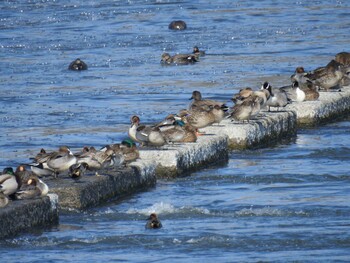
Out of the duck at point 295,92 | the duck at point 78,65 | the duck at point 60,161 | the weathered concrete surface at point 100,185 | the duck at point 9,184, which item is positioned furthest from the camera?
the duck at point 78,65

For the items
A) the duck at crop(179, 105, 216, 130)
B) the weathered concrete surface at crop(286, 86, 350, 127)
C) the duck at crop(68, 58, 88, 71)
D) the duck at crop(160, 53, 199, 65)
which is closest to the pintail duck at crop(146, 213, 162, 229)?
the duck at crop(179, 105, 216, 130)

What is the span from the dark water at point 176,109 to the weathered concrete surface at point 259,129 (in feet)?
0.72

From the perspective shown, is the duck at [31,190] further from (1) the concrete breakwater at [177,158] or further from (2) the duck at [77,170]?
(2) the duck at [77,170]

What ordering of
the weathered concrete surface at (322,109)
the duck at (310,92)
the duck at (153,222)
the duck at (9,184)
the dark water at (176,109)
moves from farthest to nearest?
the duck at (310,92), the weathered concrete surface at (322,109), the duck at (153,222), the duck at (9,184), the dark water at (176,109)

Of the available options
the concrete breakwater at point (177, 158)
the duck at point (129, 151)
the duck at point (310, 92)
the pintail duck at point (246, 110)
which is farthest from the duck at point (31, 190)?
the duck at point (310, 92)

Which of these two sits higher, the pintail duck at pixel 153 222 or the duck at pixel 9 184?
the duck at pixel 9 184

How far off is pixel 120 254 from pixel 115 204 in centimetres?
244

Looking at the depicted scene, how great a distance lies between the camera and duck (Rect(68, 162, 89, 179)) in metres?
14.8

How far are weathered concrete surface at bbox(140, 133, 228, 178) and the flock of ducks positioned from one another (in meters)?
0.17

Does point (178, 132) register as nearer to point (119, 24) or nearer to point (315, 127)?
point (315, 127)

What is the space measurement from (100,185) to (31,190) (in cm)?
140

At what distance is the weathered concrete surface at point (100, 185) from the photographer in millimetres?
14609

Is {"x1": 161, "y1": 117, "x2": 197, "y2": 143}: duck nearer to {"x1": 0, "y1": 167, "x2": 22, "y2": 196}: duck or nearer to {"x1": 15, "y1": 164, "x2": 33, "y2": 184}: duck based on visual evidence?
{"x1": 15, "y1": 164, "x2": 33, "y2": 184}: duck

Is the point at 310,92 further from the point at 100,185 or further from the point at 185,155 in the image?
the point at 100,185
